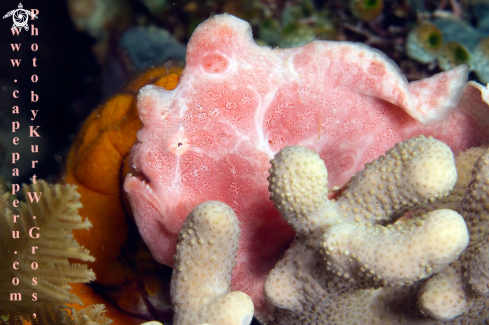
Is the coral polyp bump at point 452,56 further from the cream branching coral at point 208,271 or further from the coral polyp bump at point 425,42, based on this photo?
the cream branching coral at point 208,271

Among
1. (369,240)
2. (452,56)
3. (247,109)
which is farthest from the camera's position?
(452,56)

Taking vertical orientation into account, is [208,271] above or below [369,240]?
below

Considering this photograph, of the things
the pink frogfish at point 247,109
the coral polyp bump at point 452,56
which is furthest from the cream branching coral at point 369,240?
the coral polyp bump at point 452,56

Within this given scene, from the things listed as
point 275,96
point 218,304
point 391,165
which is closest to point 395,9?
point 275,96

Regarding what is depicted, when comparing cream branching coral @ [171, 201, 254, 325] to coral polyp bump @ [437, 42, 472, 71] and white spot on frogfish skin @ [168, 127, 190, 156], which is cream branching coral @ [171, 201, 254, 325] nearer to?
white spot on frogfish skin @ [168, 127, 190, 156]

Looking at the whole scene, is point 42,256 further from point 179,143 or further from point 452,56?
point 452,56

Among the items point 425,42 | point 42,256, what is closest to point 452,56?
point 425,42

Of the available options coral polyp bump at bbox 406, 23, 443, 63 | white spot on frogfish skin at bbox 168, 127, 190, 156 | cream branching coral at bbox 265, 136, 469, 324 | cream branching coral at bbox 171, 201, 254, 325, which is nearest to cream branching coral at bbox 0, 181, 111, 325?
cream branching coral at bbox 171, 201, 254, 325
